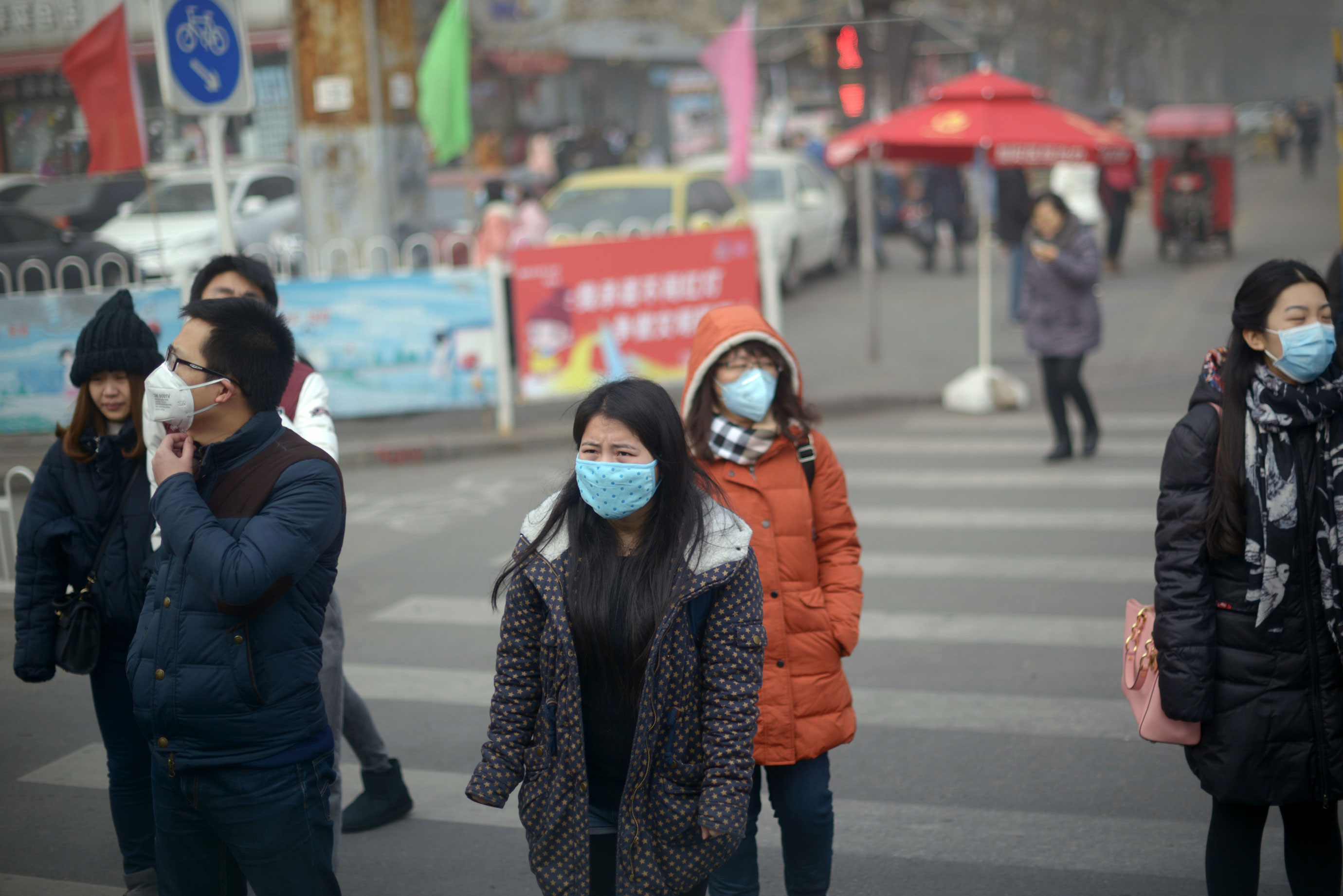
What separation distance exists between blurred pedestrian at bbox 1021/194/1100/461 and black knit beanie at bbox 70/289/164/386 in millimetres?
6645

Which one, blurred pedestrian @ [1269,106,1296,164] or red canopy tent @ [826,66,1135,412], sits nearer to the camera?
red canopy tent @ [826,66,1135,412]

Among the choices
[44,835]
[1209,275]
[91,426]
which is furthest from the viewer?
[1209,275]

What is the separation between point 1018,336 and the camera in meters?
14.7

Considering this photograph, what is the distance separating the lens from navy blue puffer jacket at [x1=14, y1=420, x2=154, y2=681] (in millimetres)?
3508

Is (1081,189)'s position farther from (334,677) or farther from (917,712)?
(334,677)

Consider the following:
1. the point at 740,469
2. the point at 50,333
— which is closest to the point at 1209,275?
the point at 50,333

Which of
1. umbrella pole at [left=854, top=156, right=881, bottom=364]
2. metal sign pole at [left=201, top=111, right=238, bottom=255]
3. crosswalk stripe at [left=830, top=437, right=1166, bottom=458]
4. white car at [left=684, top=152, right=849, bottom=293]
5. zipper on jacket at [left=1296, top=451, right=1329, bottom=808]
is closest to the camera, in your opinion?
zipper on jacket at [left=1296, top=451, right=1329, bottom=808]

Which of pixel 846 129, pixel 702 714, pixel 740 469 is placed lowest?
pixel 702 714

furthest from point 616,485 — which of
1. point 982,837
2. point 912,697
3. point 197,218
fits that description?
point 197,218

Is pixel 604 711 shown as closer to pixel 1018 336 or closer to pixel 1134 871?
pixel 1134 871

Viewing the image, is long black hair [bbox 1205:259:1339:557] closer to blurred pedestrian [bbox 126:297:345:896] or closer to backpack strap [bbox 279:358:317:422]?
blurred pedestrian [bbox 126:297:345:896]

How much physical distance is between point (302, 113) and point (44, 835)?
9.10 m

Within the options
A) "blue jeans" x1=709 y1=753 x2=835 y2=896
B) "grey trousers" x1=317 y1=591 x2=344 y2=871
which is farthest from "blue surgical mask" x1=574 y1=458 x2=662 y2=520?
"grey trousers" x1=317 y1=591 x2=344 y2=871

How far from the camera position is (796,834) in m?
3.25
